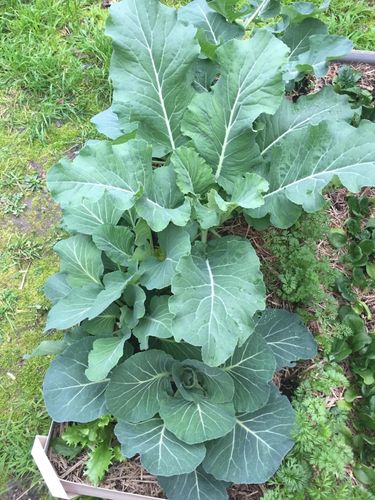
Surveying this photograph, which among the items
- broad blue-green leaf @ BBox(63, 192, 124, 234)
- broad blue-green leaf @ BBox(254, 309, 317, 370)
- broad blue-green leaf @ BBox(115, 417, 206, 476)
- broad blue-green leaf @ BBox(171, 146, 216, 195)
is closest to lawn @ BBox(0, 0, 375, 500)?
broad blue-green leaf @ BBox(254, 309, 317, 370)

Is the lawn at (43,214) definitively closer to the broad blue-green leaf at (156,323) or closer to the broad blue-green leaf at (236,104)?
the broad blue-green leaf at (236,104)

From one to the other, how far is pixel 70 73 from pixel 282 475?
8.16 feet

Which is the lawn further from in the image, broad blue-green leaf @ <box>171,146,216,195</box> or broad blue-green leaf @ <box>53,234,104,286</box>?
broad blue-green leaf @ <box>53,234,104,286</box>

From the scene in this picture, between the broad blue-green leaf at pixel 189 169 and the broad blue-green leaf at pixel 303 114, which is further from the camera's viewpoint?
the broad blue-green leaf at pixel 303 114

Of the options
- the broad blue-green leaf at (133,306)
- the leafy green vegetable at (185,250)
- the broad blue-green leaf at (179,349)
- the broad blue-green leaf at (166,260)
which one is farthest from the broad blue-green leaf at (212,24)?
the broad blue-green leaf at (179,349)

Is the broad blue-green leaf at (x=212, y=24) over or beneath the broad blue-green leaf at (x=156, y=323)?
over

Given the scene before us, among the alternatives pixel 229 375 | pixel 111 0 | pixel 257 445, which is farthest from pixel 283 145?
pixel 111 0

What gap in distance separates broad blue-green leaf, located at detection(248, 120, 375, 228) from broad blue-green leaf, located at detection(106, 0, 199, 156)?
1.50ft

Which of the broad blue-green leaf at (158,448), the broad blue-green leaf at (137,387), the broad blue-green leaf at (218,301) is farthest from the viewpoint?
the broad blue-green leaf at (137,387)

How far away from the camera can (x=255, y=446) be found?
2.01m

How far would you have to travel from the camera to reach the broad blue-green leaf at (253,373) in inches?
79.4

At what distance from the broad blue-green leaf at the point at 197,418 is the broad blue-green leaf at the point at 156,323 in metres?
0.26

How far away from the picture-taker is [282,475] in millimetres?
2021

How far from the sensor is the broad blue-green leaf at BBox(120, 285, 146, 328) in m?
2.02
